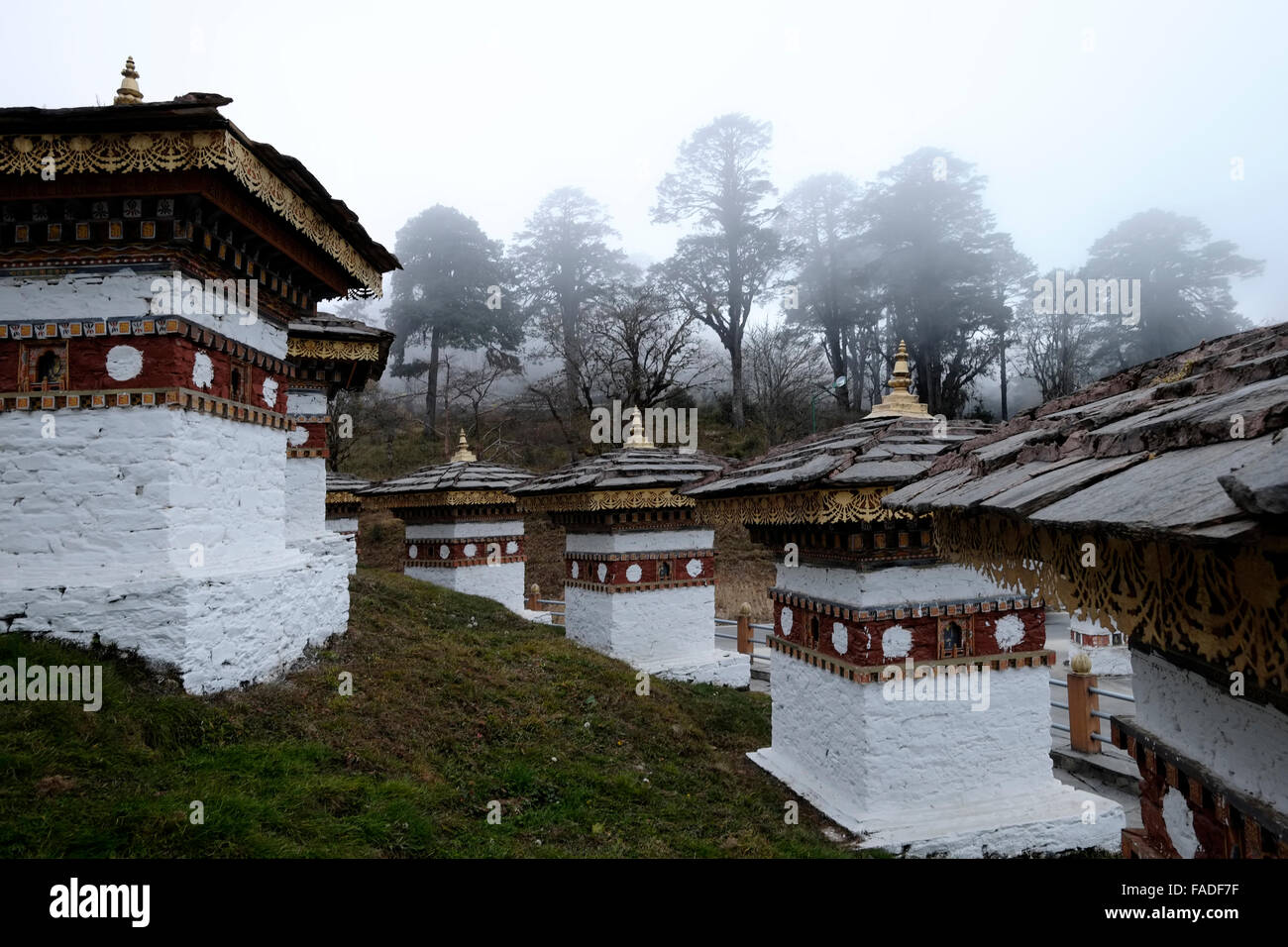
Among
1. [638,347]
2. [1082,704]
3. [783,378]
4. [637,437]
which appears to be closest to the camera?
[1082,704]

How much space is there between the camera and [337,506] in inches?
649

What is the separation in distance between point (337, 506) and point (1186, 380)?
648 inches

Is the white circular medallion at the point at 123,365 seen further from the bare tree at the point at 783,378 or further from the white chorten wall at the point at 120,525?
the bare tree at the point at 783,378

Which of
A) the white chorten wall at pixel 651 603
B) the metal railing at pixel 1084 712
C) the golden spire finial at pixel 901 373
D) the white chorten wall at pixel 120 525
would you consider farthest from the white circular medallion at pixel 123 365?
the metal railing at pixel 1084 712

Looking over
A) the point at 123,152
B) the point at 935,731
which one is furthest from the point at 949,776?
the point at 123,152

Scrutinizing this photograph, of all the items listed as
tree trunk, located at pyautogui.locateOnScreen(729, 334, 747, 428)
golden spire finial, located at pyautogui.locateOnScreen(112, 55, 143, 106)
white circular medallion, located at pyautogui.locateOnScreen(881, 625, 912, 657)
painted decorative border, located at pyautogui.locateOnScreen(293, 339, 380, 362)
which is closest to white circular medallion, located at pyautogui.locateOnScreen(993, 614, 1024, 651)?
→ white circular medallion, located at pyautogui.locateOnScreen(881, 625, 912, 657)

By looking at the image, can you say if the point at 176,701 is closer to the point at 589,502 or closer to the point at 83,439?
the point at 83,439

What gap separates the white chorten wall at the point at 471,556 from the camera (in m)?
14.0

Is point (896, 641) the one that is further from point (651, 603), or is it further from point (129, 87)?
point (129, 87)

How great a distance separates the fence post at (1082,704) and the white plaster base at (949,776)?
6.49 ft

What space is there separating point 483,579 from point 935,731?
9.90 meters

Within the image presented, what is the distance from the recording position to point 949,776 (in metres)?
5.79

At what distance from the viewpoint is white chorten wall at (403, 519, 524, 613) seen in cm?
1403
